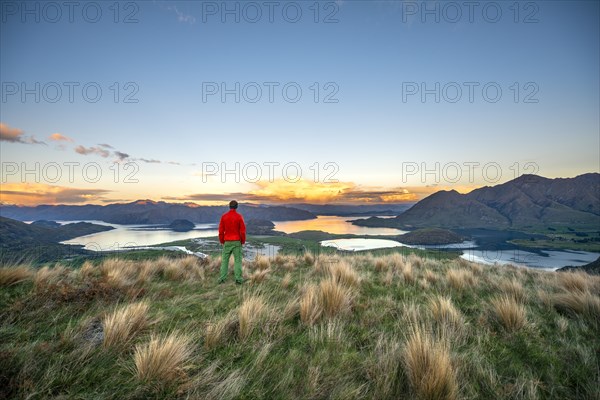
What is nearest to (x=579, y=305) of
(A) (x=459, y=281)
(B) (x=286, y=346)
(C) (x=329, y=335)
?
(A) (x=459, y=281)

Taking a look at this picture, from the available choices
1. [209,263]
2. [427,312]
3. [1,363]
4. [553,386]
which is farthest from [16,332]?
[209,263]

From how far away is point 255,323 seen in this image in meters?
Answer: 4.12

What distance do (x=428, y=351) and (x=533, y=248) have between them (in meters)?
203

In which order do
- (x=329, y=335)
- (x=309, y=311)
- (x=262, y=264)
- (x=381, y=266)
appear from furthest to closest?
1. (x=262, y=264)
2. (x=381, y=266)
3. (x=309, y=311)
4. (x=329, y=335)

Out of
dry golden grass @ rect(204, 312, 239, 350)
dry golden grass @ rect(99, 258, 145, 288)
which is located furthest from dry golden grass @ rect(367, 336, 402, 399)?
dry golden grass @ rect(99, 258, 145, 288)

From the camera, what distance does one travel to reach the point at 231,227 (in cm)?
917

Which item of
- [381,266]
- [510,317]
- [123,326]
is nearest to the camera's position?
[123,326]

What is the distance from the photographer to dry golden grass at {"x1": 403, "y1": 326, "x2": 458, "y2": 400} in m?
2.59

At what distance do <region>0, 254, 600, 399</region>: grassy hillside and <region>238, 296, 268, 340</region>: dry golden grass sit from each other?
3cm

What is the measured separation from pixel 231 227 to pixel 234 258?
4.37ft

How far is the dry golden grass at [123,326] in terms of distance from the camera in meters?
3.45

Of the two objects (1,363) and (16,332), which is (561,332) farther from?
(16,332)

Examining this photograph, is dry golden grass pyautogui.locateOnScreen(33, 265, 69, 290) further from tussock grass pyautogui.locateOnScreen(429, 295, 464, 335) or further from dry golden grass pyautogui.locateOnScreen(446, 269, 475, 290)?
dry golden grass pyautogui.locateOnScreen(446, 269, 475, 290)

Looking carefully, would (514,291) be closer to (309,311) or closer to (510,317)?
(510,317)
